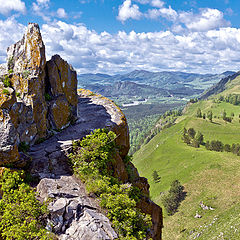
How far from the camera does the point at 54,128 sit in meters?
24.2

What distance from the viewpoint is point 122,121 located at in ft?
88.3

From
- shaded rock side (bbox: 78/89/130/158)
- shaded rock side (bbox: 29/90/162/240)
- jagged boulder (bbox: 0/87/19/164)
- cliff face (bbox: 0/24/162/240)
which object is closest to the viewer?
shaded rock side (bbox: 29/90/162/240)

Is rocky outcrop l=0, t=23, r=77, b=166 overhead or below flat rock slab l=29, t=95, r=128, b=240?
overhead

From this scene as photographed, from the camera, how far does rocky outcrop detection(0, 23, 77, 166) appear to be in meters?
16.6

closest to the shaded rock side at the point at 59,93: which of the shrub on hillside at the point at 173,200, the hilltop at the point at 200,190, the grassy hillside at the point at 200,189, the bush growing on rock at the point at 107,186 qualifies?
Result: the bush growing on rock at the point at 107,186

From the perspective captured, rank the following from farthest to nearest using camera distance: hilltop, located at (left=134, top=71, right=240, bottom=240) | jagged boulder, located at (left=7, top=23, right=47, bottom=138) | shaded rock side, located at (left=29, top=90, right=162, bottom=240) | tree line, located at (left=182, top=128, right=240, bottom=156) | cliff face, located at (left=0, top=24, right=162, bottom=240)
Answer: tree line, located at (left=182, top=128, right=240, bottom=156) → hilltop, located at (left=134, top=71, right=240, bottom=240) → jagged boulder, located at (left=7, top=23, right=47, bottom=138) → cliff face, located at (left=0, top=24, right=162, bottom=240) → shaded rock side, located at (left=29, top=90, right=162, bottom=240)

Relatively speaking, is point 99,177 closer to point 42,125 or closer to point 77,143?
Result: point 77,143

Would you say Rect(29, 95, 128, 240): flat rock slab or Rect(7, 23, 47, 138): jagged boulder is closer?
Rect(29, 95, 128, 240): flat rock slab

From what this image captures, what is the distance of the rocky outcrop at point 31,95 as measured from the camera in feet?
54.4

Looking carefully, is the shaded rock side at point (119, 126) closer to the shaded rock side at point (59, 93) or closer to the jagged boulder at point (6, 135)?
the shaded rock side at point (59, 93)

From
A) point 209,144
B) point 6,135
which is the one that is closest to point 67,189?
point 6,135

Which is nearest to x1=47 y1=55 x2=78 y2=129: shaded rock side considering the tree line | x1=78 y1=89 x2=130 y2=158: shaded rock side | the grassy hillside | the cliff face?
the cliff face

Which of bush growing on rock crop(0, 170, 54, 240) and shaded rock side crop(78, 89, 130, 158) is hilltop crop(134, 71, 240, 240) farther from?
bush growing on rock crop(0, 170, 54, 240)

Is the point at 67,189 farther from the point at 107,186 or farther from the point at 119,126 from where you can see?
the point at 119,126
